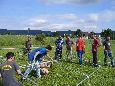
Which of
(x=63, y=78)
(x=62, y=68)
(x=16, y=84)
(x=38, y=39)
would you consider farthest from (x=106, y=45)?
(x=38, y=39)

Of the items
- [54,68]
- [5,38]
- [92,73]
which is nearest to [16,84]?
[92,73]

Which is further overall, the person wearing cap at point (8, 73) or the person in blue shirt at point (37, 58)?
the person in blue shirt at point (37, 58)

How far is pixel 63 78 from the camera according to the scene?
55.3ft

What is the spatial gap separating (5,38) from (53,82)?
52.9 metres

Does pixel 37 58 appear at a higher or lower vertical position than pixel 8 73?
lower

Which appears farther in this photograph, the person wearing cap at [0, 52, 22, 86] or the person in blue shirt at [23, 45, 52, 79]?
the person in blue shirt at [23, 45, 52, 79]

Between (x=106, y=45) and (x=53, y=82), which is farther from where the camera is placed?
(x=106, y=45)

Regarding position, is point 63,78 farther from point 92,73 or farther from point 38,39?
point 38,39

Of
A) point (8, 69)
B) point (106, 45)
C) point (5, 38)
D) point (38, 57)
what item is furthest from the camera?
point (5, 38)

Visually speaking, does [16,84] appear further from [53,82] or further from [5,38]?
[5,38]

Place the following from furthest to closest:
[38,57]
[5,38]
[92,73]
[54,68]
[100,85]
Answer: [5,38]
[54,68]
[92,73]
[38,57]
[100,85]

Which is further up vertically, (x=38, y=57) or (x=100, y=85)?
(x=38, y=57)

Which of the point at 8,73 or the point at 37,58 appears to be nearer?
the point at 8,73

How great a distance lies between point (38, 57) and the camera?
16406 millimetres
